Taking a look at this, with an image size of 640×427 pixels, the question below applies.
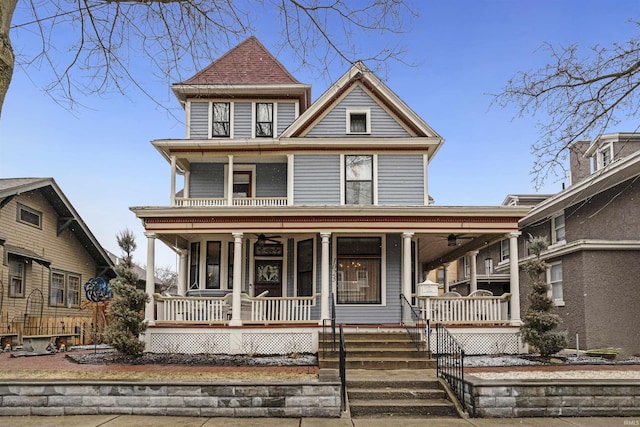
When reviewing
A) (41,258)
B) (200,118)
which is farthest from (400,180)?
(41,258)

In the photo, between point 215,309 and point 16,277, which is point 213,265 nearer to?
point 215,309

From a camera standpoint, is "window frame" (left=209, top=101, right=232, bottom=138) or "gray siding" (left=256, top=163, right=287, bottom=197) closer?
"gray siding" (left=256, top=163, right=287, bottom=197)

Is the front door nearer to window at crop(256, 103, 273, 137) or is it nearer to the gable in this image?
the gable

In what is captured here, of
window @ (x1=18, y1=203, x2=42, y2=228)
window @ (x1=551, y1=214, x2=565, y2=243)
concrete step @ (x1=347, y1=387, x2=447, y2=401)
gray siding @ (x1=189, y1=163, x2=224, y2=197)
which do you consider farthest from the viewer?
window @ (x1=551, y1=214, x2=565, y2=243)

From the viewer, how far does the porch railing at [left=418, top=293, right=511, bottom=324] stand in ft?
46.1

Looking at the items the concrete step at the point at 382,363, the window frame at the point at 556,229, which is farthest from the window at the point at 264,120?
the window frame at the point at 556,229

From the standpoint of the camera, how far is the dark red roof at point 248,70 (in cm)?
1783

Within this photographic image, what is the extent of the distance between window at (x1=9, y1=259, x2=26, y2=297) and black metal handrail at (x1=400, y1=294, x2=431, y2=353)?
41.7ft

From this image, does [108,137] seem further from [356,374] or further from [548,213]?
[548,213]

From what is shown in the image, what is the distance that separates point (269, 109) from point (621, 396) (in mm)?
12787

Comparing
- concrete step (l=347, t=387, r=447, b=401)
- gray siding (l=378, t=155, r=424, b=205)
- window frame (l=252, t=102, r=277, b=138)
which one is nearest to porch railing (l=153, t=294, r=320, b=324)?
gray siding (l=378, t=155, r=424, b=205)

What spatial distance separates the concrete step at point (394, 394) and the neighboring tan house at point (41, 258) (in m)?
13.1

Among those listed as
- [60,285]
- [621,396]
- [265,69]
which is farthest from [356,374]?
[60,285]

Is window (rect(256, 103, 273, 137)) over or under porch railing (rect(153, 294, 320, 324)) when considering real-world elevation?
over
